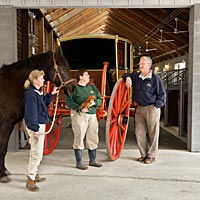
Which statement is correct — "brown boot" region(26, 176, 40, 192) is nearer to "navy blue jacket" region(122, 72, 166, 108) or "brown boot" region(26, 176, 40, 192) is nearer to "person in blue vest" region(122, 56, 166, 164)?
"person in blue vest" region(122, 56, 166, 164)

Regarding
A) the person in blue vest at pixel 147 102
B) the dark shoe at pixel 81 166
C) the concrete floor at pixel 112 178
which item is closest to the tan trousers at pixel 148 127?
the person in blue vest at pixel 147 102

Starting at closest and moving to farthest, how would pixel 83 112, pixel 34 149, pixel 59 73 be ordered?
1. pixel 34 149
2. pixel 59 73
3. pixel 83 112

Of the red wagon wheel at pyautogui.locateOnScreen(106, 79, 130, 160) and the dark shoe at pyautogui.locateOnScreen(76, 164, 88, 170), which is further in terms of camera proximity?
the red wagon wheel at pyautogui.locateOnScreen(106, 79, 130, 160)

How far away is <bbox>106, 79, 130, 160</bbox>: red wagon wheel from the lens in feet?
14.3

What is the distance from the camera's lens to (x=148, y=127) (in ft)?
15.1

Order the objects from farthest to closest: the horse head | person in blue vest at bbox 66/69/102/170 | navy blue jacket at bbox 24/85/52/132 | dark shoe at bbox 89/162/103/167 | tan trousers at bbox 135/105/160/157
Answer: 1. tan trousers at bbox 135/105/160/157
2. dark shoe at bbox 89/162/103/167
3. person in blue vest at bbox 66/69/102/170
4. the horse head
5. navy blue jacket at bbox 24/85/52/132

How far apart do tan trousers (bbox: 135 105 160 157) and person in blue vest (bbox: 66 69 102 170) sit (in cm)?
75

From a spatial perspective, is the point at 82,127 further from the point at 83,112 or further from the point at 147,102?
the point at 147,102

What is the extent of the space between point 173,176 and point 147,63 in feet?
5.10

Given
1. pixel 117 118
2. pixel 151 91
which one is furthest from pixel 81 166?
pixel 151 91

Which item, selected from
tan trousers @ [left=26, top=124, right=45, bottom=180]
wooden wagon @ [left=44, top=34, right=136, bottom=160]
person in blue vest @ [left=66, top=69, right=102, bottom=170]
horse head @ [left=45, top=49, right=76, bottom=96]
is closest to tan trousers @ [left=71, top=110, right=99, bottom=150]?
person in blue vest @ [left=66, top=69, right=102, bottom=170]

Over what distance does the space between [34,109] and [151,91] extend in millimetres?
1894

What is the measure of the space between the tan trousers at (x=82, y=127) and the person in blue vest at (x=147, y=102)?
76 cm

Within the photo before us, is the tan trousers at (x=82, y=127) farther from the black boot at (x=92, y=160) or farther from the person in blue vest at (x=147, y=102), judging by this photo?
the person in blue vest at (x=147, y=102)
